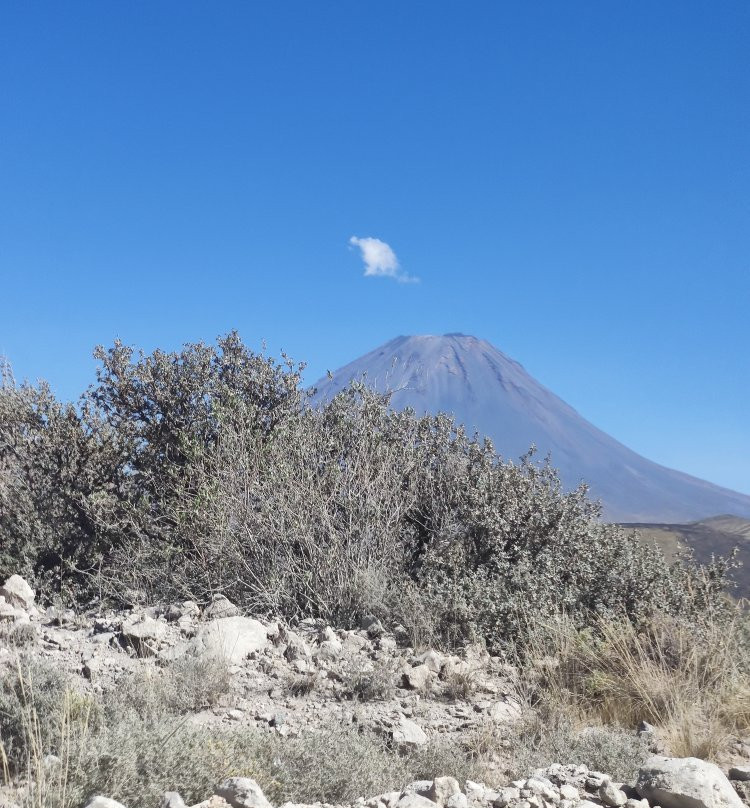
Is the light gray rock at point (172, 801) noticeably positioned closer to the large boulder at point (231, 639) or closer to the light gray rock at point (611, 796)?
the light gray rock at point (611, 796)

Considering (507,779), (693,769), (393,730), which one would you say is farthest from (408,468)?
(693,769)

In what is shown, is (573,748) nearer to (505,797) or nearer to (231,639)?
(505,797)

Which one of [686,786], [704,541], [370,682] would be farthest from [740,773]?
[704,541]

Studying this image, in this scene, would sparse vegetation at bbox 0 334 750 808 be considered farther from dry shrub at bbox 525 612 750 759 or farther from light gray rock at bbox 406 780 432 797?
light gray rock at bbox 406 780 432 797

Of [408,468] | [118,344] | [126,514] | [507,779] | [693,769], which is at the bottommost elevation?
[507,779]

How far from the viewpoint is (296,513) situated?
7047mm

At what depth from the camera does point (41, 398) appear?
8.84 metres

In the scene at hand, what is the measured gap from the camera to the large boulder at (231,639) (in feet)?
16.9

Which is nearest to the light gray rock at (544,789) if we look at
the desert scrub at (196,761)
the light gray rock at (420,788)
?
the light gray rock at (420,788)

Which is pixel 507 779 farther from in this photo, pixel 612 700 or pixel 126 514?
pixel 126 514

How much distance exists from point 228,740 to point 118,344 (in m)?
6.30

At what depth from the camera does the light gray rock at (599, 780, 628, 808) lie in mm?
3312

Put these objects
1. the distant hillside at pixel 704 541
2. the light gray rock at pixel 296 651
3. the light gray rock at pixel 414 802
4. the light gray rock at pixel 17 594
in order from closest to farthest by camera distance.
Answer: the light gray rock at pixel 414 802
the light gray rock at pixel 296 651
the light gray rock at pixel 17 594
the distant hillside at pixel 704 541

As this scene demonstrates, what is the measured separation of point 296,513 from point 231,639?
1.82 metres
